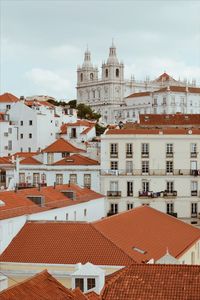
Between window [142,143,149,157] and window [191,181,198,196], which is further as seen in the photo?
window [142,143,149,157]

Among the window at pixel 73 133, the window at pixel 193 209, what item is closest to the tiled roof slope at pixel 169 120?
the window at pixel 73 133

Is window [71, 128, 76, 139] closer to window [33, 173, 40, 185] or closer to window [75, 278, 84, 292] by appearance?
window [33, 173, 40, 185]

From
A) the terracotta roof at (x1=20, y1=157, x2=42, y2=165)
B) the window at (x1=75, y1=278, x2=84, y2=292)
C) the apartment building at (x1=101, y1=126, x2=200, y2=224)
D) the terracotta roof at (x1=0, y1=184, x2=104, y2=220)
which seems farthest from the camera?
the terracotta roof at (x1=20, y1=157, x2=42, y2=165)

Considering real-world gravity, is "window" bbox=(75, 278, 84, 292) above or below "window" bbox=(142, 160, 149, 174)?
below

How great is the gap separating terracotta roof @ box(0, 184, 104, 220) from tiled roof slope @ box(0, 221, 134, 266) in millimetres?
1578

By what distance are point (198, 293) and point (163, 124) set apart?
61502 mm

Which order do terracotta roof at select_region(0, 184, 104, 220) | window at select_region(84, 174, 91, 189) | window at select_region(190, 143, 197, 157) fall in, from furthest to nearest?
window at select_region(84, 174, 91, 189)
window at select_region(190, 143, 197, 157)
terracotta roof at select_region(0, 184, 104, 220)

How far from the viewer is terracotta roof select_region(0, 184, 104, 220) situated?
37.5 meters

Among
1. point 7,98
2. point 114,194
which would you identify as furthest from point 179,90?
point 114,194

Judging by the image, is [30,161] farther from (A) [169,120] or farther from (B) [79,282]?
(B) [79,282]

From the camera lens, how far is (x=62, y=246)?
110 feet

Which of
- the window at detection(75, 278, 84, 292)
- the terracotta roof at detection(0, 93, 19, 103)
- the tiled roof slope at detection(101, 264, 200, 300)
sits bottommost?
the window at detection(75, 278, 84, 292)

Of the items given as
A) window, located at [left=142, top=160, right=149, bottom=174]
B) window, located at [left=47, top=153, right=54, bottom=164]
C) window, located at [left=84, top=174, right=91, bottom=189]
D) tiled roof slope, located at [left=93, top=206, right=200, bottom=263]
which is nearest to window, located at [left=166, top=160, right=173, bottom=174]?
window, located at [left=142, top=160, right=149, bottom=174]

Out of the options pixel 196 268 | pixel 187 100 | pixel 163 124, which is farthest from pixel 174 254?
pixel 187 100
